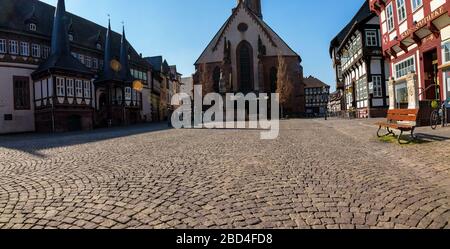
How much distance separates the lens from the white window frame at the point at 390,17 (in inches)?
685

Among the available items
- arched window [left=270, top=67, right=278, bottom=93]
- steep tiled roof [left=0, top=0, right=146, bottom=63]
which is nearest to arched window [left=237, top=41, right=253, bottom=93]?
arched window [left=270, top=67, right=278, bottom=93]

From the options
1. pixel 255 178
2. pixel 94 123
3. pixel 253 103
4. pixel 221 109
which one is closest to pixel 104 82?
pixel 94 123

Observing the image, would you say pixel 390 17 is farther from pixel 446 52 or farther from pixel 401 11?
pixel 446 52

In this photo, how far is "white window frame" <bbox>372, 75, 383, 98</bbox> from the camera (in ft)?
83.1

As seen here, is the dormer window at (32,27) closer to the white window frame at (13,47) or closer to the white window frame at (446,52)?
the white window frame at (13,47)

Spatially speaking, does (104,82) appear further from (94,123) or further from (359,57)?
(359,57)

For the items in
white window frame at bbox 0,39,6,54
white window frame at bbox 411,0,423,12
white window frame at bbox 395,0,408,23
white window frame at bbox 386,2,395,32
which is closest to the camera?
white window frame at bbox 411,0,423,12

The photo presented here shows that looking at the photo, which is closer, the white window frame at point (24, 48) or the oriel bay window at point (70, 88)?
the white window frame at point (24, 48)

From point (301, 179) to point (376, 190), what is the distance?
3.89ft

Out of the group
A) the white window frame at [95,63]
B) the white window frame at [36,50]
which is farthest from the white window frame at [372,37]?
the white window frame at [36,50]

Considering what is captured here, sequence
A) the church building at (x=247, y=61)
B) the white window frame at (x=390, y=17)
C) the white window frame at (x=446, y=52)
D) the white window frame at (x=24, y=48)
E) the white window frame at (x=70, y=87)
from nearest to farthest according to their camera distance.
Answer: the white window frame at (x=446, y=52)
the white window frame at (x=390, y=17)
the white window frame at (x=24, y=48)
the white window frame at (x=70, y=87)
the church building at (x=247, y=61)

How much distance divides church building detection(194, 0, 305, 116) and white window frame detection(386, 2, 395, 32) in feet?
97.0

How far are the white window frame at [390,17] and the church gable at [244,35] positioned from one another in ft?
102

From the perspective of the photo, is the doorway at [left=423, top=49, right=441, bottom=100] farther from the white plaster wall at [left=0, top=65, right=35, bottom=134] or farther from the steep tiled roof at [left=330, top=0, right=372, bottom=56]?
the white plaster wall at [left=0, top=65, right=35, bottom=134]
